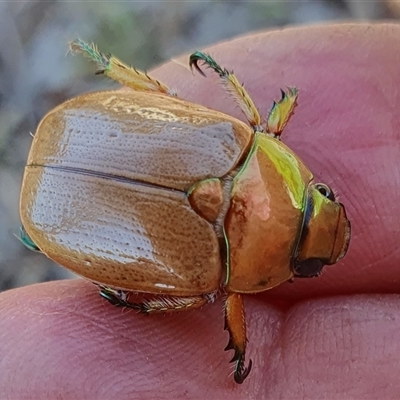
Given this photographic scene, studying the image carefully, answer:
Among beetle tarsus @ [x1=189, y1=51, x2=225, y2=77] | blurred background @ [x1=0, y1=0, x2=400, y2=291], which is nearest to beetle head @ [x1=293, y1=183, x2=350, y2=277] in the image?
beetle tarsus @ [x1=189, y1=51, x2=225, y2=77]

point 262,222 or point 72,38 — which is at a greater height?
point 72,38

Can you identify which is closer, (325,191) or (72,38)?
(325,191)

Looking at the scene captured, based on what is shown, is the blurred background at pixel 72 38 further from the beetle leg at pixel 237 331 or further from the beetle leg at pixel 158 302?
the beetle leg at pixel 237 331

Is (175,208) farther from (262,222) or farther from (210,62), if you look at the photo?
(210,62)

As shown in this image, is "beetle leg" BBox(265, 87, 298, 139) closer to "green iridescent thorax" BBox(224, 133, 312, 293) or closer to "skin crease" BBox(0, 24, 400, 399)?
"green iridescent thorax" BBox(224, 133, 312, 293)

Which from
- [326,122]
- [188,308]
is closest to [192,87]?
[326,122]

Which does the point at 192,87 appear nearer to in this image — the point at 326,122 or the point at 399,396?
the point at 326,122

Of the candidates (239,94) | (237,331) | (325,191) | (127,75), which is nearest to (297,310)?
(237,331)
